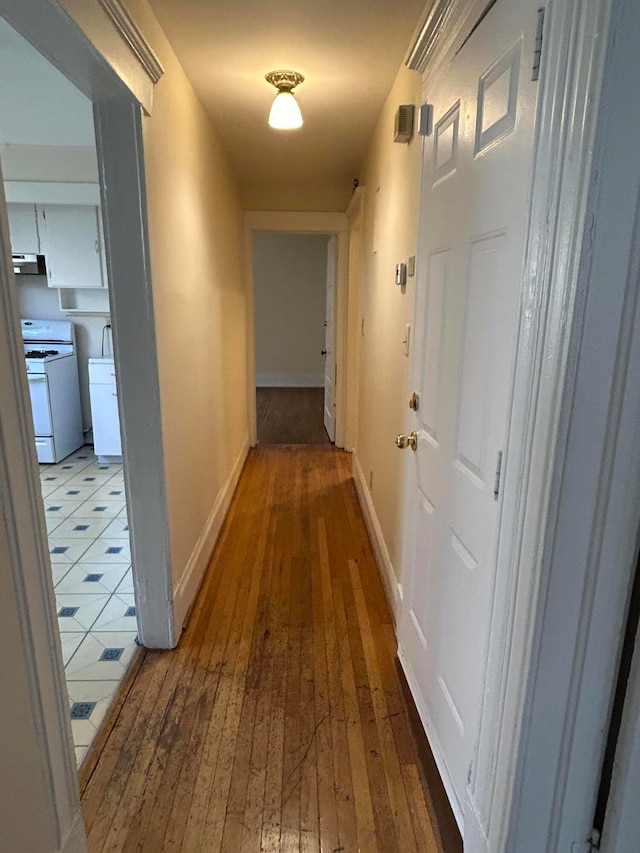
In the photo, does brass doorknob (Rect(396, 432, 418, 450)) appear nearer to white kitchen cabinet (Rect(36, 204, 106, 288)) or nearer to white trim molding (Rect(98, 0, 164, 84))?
white trim molding (Rect(98, 0, 164, 84))

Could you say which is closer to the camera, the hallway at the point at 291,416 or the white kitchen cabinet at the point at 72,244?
the white kitchen cabinet at the point at 72,244

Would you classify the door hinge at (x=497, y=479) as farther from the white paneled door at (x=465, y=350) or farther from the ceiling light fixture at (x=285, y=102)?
the ceiling light fixture at (x=285, y=102)

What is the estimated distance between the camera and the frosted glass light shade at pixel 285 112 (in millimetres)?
2227

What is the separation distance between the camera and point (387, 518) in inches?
104

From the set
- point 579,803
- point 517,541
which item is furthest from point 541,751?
point 517,541

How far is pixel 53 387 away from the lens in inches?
173

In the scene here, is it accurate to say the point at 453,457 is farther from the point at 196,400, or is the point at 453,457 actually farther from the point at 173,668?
the point at 196,400

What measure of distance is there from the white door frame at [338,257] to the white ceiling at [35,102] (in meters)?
1.44

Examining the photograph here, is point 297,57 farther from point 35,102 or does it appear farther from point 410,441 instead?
point 35,102

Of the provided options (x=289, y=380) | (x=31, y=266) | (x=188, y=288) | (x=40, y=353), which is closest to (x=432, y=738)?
(x=188, y=288)

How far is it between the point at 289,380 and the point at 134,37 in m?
6.73

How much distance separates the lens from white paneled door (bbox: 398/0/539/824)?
1.06m

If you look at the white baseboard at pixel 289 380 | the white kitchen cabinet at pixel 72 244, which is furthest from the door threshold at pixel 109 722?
the white baseboard at pixel 289 380

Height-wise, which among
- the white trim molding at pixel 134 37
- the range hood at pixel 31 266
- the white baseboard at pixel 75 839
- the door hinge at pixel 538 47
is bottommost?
the white baseboard at pixel 75 839
